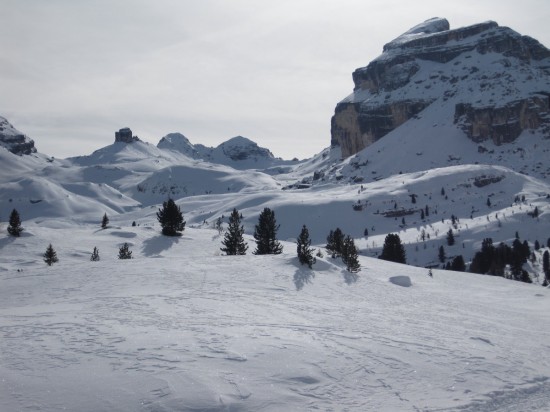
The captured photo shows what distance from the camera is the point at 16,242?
57.6m

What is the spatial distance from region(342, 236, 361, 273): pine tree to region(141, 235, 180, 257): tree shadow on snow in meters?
26.6

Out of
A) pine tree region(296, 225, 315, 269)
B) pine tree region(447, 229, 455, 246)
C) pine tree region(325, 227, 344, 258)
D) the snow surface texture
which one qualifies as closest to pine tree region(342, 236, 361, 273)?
pine tree region(325, 227, 344, 258)

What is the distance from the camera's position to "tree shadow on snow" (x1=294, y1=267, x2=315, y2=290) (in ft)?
91.8

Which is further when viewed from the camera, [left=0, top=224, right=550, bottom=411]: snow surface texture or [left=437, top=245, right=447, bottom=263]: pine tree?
[left=437, top=245, right=447, bottom=263]: pine tree

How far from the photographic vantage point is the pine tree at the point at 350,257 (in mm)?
34500

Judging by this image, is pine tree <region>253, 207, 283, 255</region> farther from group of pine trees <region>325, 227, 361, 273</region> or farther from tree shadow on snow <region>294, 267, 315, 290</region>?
tree shadow on snow <region>294, 267, 315, 290</region>

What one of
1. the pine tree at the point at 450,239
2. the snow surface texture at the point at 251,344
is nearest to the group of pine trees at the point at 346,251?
the snow surface texture at the point at 251,344

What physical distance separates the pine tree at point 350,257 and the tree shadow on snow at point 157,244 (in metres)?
26.6

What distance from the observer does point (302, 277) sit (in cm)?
2972

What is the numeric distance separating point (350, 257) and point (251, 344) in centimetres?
1981

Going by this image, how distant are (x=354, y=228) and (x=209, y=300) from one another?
6398 inches

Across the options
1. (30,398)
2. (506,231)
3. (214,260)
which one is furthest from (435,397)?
(506,231)

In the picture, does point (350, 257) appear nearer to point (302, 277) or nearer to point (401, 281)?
point (401, 281)

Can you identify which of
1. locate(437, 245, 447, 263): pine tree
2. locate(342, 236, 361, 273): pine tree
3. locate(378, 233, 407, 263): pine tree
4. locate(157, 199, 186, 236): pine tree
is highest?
locate(157, 199, 186, 236): pine tree
